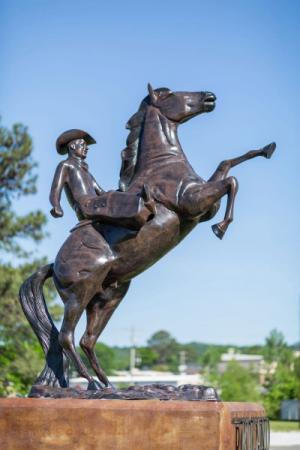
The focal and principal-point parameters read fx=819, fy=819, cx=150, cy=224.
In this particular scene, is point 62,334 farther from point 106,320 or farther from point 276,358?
point 276,358

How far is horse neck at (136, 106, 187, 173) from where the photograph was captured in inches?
284

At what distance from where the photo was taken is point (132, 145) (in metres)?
7.56

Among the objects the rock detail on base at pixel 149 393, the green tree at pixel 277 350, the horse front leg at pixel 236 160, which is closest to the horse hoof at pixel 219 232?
the horse front leg at pixel 236 160

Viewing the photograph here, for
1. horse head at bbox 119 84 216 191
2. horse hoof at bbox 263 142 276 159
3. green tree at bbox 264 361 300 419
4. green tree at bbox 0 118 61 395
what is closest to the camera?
horse hoof at bbox 263 142 276 159

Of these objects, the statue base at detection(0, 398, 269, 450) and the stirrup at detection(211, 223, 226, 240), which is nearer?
the statue base at detection(0, 398, 269, 450)

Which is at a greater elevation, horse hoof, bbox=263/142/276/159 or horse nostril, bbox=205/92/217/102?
horse nostril, bbox=205/92/217/102

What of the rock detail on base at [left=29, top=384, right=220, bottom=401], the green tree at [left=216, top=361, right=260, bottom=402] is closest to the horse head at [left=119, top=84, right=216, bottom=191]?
the rock detail on base at [left=29, top=384, right=220, bottom=401]

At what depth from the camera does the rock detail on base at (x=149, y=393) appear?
6.25 meters

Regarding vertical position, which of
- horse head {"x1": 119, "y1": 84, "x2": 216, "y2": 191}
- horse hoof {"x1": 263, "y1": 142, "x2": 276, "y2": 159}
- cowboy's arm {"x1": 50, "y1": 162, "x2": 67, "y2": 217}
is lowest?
cowboy's arm {"x1": 50, "y1": 162, "x2": 67, "y2": 217}

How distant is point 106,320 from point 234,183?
1724 mm

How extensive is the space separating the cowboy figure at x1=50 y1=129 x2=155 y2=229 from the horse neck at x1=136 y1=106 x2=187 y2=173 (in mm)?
423

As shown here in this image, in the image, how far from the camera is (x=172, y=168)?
707 centimetres

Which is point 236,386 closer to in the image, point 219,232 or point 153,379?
point 153,379

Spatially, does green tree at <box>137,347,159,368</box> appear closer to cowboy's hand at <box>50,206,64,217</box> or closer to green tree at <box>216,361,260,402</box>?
green tree at <box>216,361,260,402</box>
